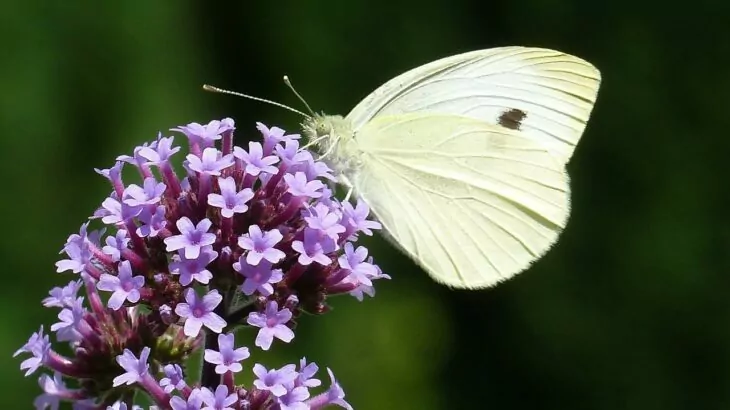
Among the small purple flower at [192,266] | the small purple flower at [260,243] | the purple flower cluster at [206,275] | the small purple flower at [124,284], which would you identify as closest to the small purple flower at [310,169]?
the purple flower cluster at [206,275]

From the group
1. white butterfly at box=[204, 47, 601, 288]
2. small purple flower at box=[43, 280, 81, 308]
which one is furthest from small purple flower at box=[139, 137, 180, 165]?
white butterfly at box=[204, 47, 601, 288]

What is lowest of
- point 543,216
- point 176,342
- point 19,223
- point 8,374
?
point 8,374

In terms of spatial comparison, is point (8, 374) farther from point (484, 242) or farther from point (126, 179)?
point (484, 242)

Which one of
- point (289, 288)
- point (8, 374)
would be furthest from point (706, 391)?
point (8, 374)

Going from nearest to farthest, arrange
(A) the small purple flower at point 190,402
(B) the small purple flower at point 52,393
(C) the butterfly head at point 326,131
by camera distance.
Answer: (A) the small purple flower at point 190,402, (B) the small purple flower at point 52,393, (C) the butterfly head at point 326,131

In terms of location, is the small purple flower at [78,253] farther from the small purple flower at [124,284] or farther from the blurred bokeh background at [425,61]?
the blurred bokeh background at [425,61]

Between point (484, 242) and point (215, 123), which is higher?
point (215, 123)

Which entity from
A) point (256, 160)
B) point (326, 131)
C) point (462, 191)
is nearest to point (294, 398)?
point (256, 160)
